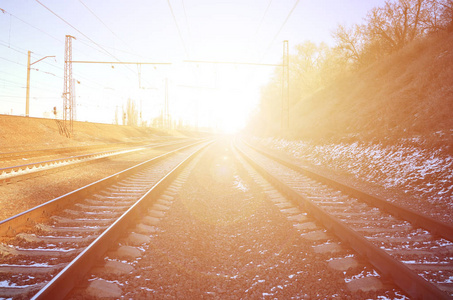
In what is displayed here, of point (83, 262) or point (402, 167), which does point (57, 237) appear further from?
point (402, 167)

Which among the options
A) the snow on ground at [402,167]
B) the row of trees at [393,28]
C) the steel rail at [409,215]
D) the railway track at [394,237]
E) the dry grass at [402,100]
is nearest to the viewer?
the railway track at [394,237]

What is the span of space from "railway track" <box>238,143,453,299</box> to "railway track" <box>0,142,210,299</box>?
3.28 meters

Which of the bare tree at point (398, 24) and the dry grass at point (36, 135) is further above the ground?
the bare tree at point (398, 24)

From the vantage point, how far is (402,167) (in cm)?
826

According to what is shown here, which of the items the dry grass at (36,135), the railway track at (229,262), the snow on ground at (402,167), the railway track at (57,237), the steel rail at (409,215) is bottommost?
the railway track at (229,262)

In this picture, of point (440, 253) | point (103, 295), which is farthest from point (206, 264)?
point (440, 253)

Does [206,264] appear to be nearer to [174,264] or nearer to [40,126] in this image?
[174,264]

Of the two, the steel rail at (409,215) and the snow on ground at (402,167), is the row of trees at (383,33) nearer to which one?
the snow on ground at (402,167)

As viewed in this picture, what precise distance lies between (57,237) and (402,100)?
1428 centimetres

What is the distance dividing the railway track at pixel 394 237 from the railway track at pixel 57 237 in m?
3.28

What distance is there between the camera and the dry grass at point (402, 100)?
31.0 ft

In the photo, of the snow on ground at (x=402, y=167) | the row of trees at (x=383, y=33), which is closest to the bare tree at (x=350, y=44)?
the row of trees at (x=383, y=33)

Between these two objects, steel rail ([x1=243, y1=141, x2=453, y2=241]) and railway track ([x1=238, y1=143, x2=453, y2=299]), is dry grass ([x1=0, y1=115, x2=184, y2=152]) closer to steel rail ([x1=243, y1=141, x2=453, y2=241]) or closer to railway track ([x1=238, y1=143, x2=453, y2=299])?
railway track ([x1=238, y1=143, x2=453, y2=299])

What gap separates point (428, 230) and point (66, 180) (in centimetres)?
978
